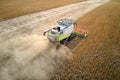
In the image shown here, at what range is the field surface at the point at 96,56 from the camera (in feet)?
24.6

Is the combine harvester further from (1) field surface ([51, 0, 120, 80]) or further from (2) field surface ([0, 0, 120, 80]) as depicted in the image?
(1) field surface ([51, 0, 120, 80])

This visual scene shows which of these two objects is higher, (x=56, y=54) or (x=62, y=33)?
(x=62, y=33)

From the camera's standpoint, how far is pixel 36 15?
17.5m

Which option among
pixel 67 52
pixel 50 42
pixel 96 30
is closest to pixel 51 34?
pixel 50 42

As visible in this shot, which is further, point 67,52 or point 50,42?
point 50,42

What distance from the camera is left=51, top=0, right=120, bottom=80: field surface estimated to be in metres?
7.49

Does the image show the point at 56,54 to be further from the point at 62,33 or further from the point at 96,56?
the point at 96,56

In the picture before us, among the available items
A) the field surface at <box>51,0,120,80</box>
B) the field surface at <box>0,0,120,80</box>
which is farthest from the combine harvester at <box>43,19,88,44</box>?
the field surface at <box>51,0,120,80</box>

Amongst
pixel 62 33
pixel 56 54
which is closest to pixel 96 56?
pixel 56 54

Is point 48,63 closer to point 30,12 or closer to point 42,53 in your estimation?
point 42,53

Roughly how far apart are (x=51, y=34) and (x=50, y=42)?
95 cm

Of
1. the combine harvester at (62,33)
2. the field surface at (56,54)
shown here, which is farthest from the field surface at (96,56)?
the combine harvester at (62,33)

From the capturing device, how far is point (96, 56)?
9.19 metres

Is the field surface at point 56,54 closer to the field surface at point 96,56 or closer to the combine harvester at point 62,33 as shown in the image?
the field surface at point 96,56
